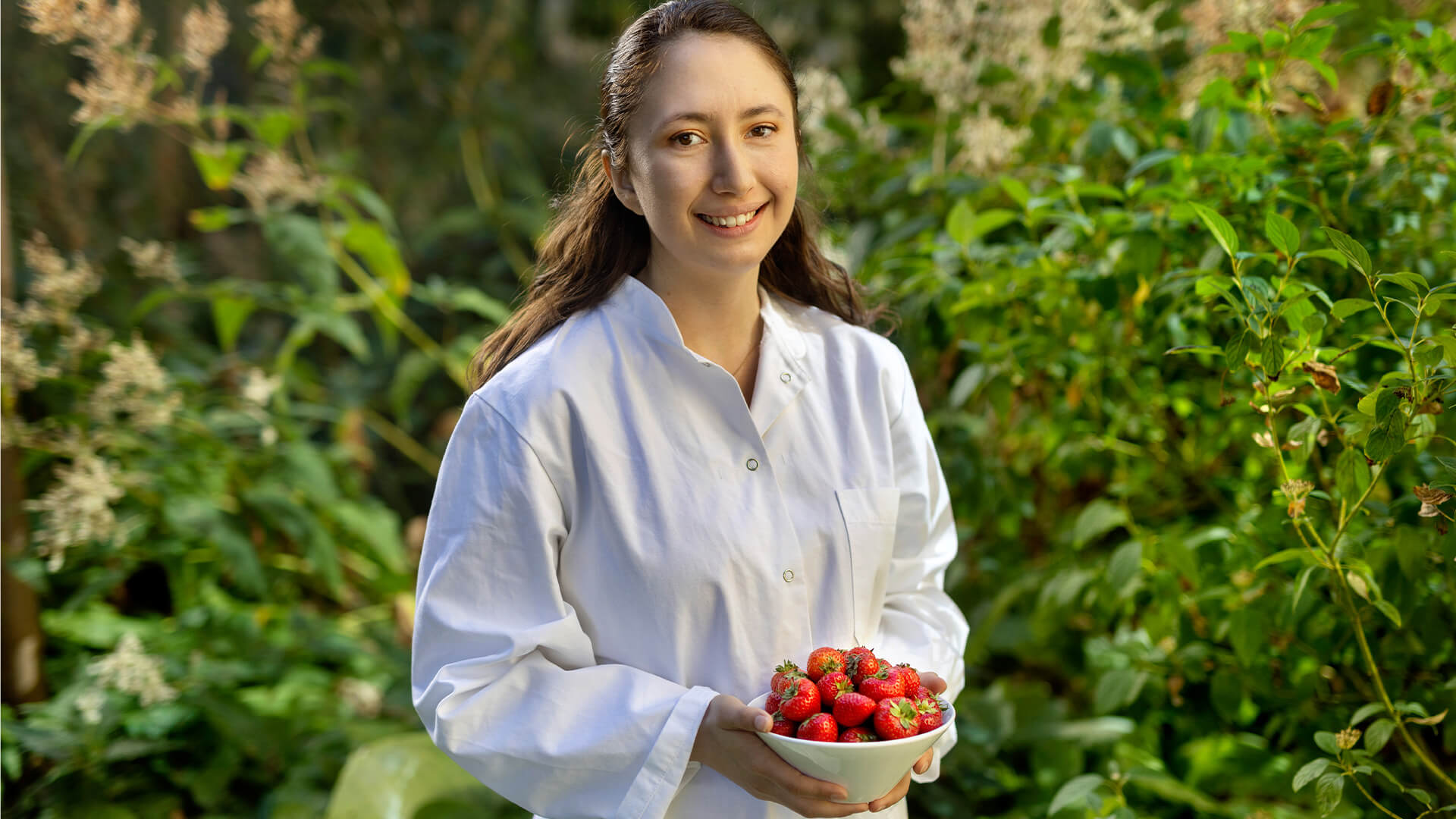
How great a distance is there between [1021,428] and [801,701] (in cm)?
124

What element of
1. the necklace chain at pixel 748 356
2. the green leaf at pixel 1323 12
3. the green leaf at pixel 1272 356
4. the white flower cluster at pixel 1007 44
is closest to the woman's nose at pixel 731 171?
the necklace chain at pixel 748 356

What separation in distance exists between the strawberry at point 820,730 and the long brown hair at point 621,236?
21.0 inches

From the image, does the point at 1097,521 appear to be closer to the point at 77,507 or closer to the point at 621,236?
the point at 621,236

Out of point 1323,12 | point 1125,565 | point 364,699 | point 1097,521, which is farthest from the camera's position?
point 364,699

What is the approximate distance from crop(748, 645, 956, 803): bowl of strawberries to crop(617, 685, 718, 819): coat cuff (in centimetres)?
7

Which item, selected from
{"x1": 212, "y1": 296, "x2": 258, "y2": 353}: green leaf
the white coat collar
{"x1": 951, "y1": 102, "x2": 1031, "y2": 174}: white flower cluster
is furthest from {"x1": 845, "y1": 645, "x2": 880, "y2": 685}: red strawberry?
{"x1": 212, "y1": 296, "x2": 258, "y2": 353}: green leaf

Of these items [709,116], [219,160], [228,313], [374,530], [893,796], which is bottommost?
[374,530]

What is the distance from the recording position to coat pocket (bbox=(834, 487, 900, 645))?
3.86 ft

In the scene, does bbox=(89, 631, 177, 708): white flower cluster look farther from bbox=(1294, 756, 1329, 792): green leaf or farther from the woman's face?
bbox=(1294, 756, 1329, 792): green leaf

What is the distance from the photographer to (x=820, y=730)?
3.17 feet

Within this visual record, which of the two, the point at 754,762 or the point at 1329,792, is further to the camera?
the point at 1329,792

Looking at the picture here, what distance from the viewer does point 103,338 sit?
2.41m

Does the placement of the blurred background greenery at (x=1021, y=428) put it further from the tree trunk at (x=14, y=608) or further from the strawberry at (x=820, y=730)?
the strawberry at (x=820, y=730)

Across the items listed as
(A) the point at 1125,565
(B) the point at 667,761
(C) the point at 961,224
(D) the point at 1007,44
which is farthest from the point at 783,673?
(D) the point at 1007,44
